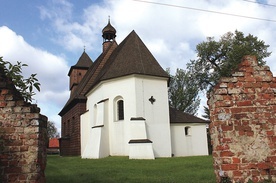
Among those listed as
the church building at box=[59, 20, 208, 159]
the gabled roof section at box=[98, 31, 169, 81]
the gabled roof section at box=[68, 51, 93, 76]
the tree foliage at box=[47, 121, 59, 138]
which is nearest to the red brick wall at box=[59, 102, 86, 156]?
the church building at box=[59, 20, 208, 159]

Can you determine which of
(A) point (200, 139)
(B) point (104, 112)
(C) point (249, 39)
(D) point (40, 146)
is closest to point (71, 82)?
(B) point (104, 112)

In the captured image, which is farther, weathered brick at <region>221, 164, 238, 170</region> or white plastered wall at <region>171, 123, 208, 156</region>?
white plastered wall at <region>171, 123, 208, 156</region>

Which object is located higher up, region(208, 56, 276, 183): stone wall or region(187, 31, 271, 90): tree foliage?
region(187, 31, 271, 90): tree foliage

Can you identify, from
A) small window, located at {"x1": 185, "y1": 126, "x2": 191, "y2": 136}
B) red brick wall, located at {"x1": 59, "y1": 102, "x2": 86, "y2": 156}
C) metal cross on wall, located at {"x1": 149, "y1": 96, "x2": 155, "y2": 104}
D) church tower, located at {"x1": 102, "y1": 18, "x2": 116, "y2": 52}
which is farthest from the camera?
church tower, located at {"x1": 102, "y1": 18, "x2": 116, "y2": 52}

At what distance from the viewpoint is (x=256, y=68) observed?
528cm

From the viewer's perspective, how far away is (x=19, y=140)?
4.69 m

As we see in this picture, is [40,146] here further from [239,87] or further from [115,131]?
[115,131]

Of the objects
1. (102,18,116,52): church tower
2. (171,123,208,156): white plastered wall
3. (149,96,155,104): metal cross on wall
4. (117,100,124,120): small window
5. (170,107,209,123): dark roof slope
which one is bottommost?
(171,123,208,156): white plastered wall

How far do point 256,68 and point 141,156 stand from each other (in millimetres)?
13032

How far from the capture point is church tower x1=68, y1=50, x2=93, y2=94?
35.9 m

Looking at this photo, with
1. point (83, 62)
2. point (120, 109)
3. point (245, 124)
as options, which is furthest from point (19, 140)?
point (83, 62)

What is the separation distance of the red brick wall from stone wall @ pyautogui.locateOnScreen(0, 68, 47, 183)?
2121cm

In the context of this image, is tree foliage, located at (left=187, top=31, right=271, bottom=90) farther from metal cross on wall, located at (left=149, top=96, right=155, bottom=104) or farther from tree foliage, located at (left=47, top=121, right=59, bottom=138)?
tree foliage, located at (left=47, top=121, right=59, bottom=138)

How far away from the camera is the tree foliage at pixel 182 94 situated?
42.7 m
